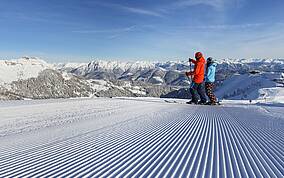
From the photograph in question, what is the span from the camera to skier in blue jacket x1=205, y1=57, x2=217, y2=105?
21.8 meters

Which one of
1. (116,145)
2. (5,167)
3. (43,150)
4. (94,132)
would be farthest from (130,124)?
(5,167)

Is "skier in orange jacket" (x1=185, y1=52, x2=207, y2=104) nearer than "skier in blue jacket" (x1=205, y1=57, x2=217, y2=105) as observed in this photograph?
Yes

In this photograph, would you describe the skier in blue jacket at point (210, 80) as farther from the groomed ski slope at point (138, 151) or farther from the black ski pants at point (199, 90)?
the groomed ski slope at point (138, 151)

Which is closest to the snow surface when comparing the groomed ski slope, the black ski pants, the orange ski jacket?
the black ski pants

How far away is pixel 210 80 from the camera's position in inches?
877

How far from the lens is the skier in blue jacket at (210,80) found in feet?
71.6

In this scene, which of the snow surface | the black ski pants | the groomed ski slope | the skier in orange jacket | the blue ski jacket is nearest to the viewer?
the groomed ski slope

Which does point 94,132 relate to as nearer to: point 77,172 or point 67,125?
point 67,125

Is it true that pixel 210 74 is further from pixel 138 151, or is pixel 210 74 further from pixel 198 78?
pixel 138 151

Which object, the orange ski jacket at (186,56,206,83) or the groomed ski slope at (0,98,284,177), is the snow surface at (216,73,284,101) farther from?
the groomed ski slope at (0,98,284,177)

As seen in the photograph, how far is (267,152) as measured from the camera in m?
5.98

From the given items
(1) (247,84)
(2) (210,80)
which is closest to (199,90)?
(2) (210,80)

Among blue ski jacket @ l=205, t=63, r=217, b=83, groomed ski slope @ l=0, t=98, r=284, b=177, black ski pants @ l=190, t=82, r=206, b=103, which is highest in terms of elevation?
blue ski jacket @ l=205, t=63, r=217, b=83

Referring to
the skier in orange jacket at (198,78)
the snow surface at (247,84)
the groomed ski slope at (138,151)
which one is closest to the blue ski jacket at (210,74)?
the skier in orange jacket at (198,78)
